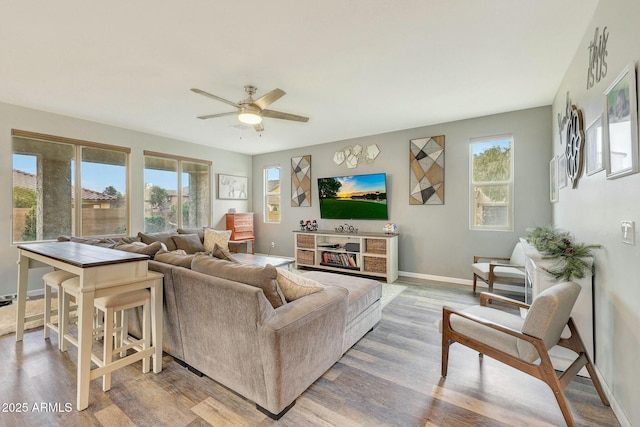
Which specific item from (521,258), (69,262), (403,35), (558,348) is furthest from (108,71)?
(521,258)

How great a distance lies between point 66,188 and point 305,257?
399cm

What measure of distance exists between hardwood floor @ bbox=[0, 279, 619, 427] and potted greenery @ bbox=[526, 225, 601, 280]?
783mm

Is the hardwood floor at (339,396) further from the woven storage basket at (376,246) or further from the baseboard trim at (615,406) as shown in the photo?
the woven storage basket at (376,246)

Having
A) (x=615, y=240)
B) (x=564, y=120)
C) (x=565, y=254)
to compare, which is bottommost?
(x=565, y=254)

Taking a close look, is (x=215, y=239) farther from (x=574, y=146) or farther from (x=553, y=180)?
(x=553, y=180)

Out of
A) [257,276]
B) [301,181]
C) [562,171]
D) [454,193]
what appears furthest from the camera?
[301,181]

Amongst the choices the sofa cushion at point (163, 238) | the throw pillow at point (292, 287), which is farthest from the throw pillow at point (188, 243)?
the throw pillow at point (292, 287)

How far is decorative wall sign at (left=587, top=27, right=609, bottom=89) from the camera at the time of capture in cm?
180

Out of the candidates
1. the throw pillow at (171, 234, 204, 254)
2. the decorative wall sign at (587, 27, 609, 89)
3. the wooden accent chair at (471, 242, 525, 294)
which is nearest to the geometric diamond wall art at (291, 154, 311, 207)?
the throw pillow at (171, 234, 204, 254)

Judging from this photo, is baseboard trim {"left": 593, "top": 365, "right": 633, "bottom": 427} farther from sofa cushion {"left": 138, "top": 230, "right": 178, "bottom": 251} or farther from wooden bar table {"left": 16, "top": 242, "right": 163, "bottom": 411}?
sofa cushion {"left": 138, "top": 230, "right": 178, "bottom": 251}

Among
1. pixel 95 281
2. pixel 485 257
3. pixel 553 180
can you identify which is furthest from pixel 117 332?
pixel 553 180

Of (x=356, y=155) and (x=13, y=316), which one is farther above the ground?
(x=356, y=155)

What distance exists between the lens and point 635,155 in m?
1.35

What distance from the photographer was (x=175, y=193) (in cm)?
562
